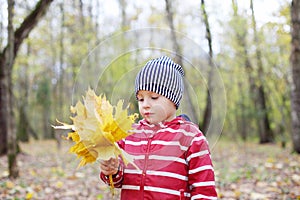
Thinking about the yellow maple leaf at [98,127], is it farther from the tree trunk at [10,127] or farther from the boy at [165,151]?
the tree trunk at [10,127]

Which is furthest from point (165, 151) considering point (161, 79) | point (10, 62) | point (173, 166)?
point (10, 62)

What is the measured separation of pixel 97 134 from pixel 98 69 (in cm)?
70

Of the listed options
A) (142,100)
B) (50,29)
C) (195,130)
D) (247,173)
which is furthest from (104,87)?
(50,29)

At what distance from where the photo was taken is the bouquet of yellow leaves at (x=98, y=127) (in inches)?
61.4

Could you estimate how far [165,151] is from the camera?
1934mm

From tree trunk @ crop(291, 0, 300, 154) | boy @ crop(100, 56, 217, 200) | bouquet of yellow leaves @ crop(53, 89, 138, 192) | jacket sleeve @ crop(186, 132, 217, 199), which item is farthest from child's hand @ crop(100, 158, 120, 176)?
tree trunk @ crop(291, 0, 300, 154)

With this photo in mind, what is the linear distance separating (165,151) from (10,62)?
15.6 feet

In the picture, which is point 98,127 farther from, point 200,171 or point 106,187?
point 106,187

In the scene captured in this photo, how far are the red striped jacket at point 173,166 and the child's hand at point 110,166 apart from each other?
83 millimetres

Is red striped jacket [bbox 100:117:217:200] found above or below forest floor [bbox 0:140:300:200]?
above

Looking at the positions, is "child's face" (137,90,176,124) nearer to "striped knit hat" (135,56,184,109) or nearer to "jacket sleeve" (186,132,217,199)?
"striped knit hat" (135,56,184,109)

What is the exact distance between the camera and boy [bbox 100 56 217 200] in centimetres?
191

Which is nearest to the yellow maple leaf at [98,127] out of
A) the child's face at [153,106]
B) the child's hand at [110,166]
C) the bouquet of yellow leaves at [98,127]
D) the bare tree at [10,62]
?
the bouquet of yellow leaves at [98,127]

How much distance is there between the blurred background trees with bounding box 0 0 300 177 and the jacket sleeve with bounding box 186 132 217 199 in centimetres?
26
